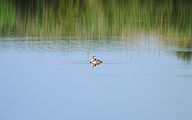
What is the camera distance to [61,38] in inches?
1089

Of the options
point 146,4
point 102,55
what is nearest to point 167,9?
point 146,4

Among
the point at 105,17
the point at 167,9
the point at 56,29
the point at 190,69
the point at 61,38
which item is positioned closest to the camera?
the point at 190,69

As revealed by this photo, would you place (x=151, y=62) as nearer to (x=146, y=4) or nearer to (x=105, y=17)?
(x=105, y=17)

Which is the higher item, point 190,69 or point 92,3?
point 92,3

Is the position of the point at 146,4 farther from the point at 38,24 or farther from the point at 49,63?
the point at 49,63

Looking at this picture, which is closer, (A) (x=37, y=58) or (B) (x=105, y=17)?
(A) (x=37, y=58)

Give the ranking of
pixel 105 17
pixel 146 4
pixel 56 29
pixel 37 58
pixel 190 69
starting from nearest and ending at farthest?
1. pixel 190 69
2. pixel 37 58
3. pixel 56 29
4. pixel 105 17
5. pixel 146 4

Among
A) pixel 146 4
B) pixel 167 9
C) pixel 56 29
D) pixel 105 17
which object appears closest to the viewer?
pixel 56 29

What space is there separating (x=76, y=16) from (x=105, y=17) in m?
2.43

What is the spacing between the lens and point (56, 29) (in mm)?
30750

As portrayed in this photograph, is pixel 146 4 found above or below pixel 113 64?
above

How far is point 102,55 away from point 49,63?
117 inches

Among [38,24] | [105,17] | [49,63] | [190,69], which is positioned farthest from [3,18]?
[190,69]

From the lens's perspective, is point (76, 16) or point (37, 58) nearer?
point (37, 58)
